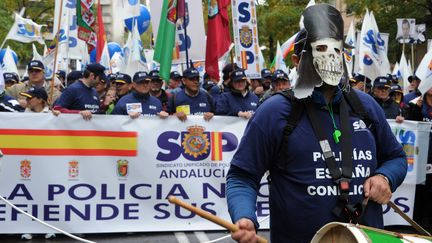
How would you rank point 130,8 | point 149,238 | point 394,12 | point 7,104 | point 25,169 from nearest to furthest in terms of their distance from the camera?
point 25,169, point 149,238, point 7,104, point 130,8, point 394,12

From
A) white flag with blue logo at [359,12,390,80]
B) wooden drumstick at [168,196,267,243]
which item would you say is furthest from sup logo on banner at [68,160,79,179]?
white flag with blue logo at [359,12,390,80]

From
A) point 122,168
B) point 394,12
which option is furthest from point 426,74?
point 394,12

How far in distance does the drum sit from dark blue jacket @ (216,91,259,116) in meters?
6.97

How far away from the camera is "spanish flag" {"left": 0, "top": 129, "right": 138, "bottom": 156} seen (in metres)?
8.20

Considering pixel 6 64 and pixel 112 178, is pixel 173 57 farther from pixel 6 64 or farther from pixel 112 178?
pixel 6 64

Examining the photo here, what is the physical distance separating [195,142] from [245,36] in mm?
3624

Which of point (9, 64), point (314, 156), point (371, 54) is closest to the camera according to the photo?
point (314, 156)

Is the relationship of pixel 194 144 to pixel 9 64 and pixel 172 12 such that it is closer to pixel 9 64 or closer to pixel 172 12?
pixel 172 12

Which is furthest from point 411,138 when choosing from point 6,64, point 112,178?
point 6,64

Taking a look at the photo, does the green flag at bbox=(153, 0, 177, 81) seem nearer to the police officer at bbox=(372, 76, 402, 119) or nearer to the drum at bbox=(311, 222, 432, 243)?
the police officer at bbox=(372, 76, 402, 119)

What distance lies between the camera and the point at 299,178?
305cm

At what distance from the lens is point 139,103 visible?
9.02m

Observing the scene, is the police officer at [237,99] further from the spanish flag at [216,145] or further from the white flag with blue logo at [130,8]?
the white flag with blue logo at [130,8]

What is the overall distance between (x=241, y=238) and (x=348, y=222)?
53cm
